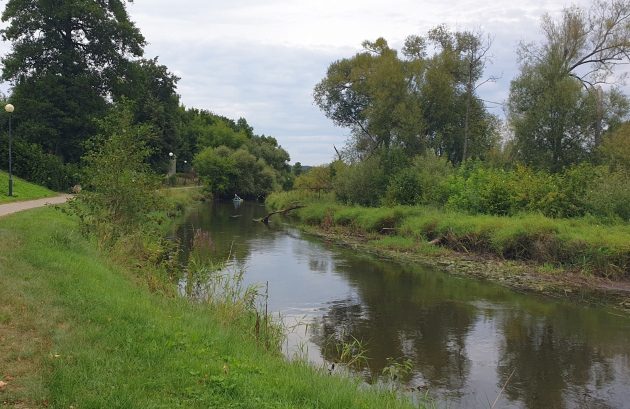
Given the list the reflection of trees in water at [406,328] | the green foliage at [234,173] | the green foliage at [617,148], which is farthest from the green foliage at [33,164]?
the green foliage at [234,173]

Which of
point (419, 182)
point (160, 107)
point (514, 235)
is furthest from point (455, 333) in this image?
point (160, 107)

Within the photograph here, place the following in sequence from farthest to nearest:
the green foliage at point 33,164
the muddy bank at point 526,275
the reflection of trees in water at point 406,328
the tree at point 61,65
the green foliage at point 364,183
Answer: the tree at point 61,65, the green foliage at point 364,183, the green foliage at point 33,164, the muddy bank at point 526,275, the reflection of trees in water at point 406,328

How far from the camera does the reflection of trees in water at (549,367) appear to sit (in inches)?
373

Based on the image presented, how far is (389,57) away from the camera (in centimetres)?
3991

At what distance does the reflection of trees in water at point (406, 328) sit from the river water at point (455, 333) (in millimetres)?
26

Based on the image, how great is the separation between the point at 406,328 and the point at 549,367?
139 inches

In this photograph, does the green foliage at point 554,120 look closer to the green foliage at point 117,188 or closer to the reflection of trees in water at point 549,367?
the reflection of trees in water at point 549,367

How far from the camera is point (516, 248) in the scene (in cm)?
2225

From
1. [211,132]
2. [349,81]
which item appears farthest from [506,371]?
[211,132]

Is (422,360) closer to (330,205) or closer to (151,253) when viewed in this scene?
(151,253)

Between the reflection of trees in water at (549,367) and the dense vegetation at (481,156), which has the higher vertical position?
the dense vegetation at (481,156)

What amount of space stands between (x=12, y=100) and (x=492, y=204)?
35798mm

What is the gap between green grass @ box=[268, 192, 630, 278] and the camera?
1891 cm

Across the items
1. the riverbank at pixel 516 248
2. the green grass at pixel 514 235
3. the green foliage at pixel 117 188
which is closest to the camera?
the green foliage at pixel 117 188
